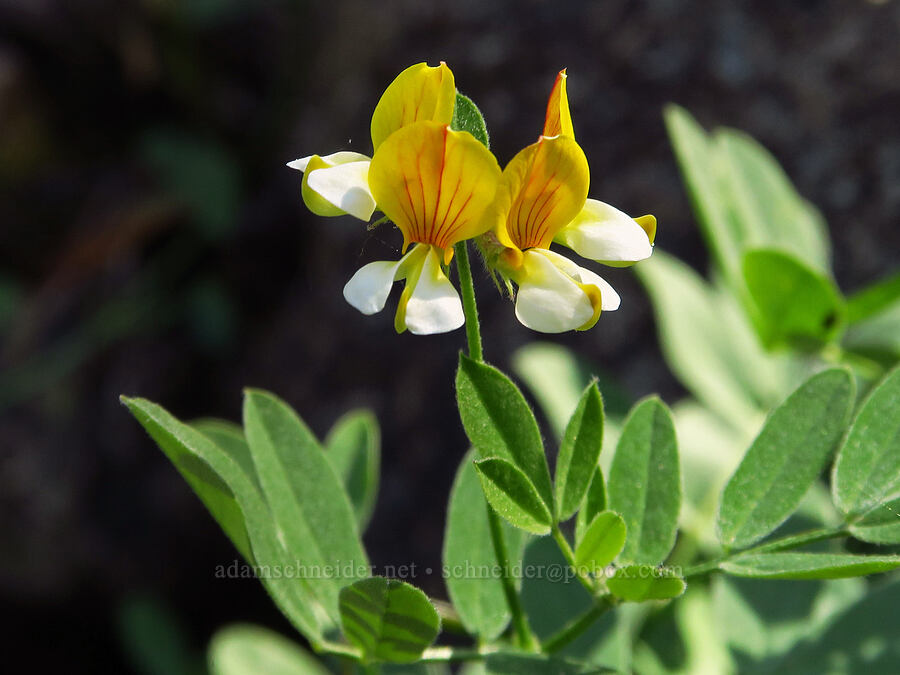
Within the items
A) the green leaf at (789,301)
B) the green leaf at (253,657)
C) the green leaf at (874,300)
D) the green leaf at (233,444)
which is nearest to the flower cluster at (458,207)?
the green leaf at (233,444)

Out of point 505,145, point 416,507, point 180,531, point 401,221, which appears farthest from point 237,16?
point 401,221

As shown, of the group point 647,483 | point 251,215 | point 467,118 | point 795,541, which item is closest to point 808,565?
point 795,541

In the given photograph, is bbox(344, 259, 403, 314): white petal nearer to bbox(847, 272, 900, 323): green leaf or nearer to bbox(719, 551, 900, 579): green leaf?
bbox(719, 551, 900, 579): green leaf

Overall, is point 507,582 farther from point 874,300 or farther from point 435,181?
point 874,300

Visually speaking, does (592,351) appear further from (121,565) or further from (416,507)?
(121,565)

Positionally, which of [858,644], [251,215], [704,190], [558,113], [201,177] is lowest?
[858,644]
